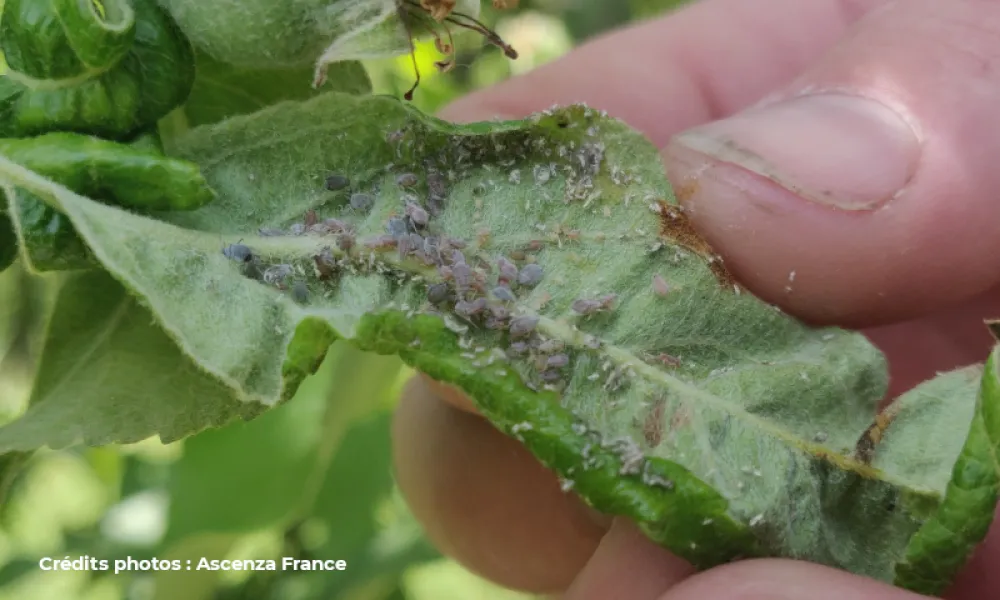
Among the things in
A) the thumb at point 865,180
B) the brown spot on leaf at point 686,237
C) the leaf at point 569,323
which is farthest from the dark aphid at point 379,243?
the thumb at point 865,180

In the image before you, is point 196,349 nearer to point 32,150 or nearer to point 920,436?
point 32,150

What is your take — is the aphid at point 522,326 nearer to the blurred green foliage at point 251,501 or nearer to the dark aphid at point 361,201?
the dark aphid at point 361,201

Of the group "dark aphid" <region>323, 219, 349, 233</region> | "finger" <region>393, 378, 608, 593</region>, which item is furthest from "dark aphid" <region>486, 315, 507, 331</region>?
"finger" <region>393, 378, 608, 593</region>

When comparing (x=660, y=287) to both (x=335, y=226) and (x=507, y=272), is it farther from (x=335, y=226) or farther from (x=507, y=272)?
(x=335, y=226)

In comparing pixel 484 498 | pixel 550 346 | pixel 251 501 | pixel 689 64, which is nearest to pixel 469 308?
pixel 550 346

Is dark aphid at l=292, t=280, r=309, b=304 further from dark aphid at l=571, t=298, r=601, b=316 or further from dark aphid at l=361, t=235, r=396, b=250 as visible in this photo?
dark aphid at l=571, t=298, r=601, b=316

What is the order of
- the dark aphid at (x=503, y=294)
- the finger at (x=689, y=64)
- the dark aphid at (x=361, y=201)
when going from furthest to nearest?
the finger at (x=689, y=64) → the dark aphid at (x=361, y=201) → the dark aphid at (x=503, y=294)

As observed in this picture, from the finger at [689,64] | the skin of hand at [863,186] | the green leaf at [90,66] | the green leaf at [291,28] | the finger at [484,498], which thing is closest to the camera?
the green leaf at [90,66]

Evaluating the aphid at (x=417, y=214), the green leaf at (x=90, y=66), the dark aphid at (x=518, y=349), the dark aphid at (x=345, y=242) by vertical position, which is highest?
the green leaf at (x=90, y=66)

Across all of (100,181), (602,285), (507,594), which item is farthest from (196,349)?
(507,594)
